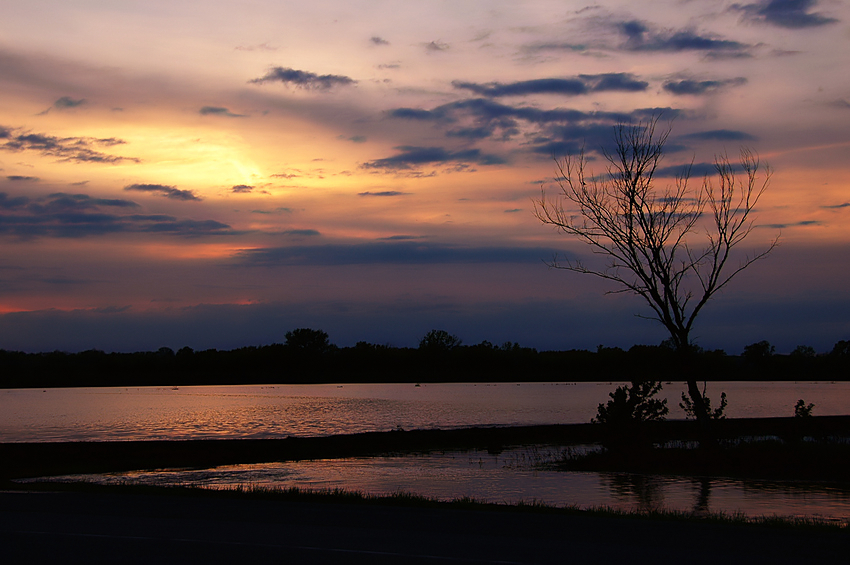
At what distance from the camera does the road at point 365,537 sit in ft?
37.7

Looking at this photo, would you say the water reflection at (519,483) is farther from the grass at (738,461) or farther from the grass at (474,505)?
the grass at (474,505)

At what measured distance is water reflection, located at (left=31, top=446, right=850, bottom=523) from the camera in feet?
67.9

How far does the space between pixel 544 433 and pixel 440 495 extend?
2433cm

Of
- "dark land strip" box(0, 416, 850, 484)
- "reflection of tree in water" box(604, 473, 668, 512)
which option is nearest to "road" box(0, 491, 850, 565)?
"reflection of tree in water" box(604, 473, 668, 512)

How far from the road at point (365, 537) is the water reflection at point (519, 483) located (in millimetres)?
5276

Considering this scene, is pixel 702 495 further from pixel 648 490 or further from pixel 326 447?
pixel 326 447

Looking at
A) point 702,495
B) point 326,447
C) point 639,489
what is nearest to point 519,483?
point 639,489

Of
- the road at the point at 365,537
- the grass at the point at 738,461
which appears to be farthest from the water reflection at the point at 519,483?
the road at the point at 365,537

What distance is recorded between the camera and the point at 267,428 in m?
57.9

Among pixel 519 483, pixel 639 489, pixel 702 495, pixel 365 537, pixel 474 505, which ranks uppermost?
pixel 365 537

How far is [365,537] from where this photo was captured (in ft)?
43.4

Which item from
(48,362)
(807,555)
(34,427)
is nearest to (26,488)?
(807,555)

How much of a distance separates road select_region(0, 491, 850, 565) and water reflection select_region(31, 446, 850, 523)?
5.28 meters

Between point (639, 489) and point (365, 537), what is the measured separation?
545 inches
